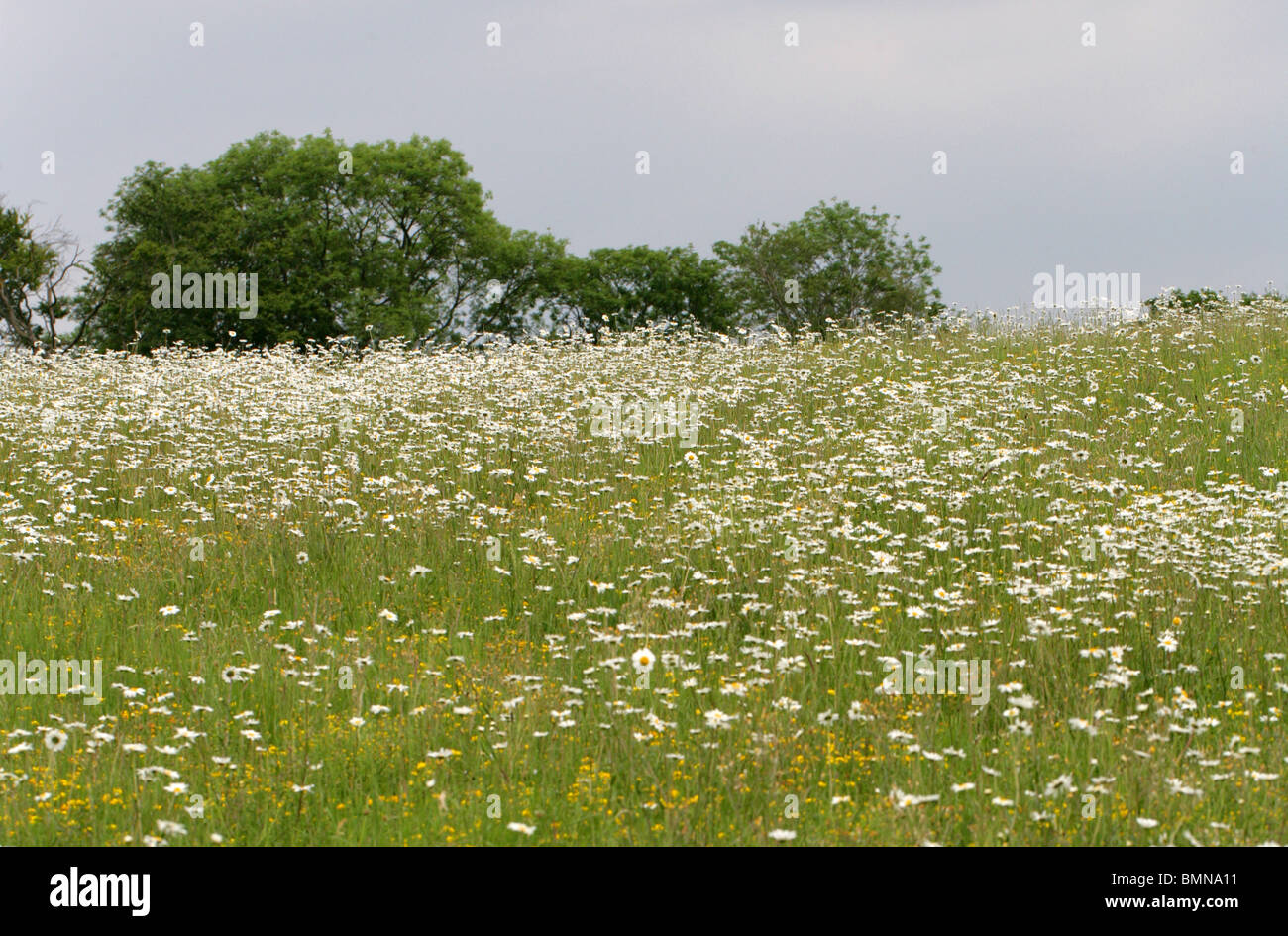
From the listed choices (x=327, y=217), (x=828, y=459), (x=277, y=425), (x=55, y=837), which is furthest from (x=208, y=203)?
(x=55, y=837)

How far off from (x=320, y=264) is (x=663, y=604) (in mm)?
43358

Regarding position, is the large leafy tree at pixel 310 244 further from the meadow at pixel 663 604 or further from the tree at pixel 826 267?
the meadow at pixel 663 604

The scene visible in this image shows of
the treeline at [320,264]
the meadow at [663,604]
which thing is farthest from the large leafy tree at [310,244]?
the meadow at [663,604]

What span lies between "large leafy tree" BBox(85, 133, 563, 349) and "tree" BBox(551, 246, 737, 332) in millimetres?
3927

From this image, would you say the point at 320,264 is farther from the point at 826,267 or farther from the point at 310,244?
the point at 826,267

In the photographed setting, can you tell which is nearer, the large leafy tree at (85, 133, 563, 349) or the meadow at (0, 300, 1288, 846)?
the meadow at (0, 300, 1288, 846)

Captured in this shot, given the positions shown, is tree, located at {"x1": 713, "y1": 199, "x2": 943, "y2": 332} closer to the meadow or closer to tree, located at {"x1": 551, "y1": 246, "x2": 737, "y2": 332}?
tree, located at {"x1": 551, "y1": 246, "x2": 737, "y2": 332}

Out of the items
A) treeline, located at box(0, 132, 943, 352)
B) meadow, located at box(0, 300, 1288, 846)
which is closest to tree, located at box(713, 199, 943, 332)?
treeline, located at box(0, 132, 943, 352)

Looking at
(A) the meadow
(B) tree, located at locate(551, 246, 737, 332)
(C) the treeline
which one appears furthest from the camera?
(B) tree, located at locate(551, 246, 737, 332)

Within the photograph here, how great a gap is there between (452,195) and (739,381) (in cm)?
3843

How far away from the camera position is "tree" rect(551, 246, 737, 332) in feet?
183

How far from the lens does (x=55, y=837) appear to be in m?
5.18

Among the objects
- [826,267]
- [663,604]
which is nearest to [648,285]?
[826,267]

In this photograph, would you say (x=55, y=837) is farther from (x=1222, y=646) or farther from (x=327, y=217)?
(x=327, y=217)
